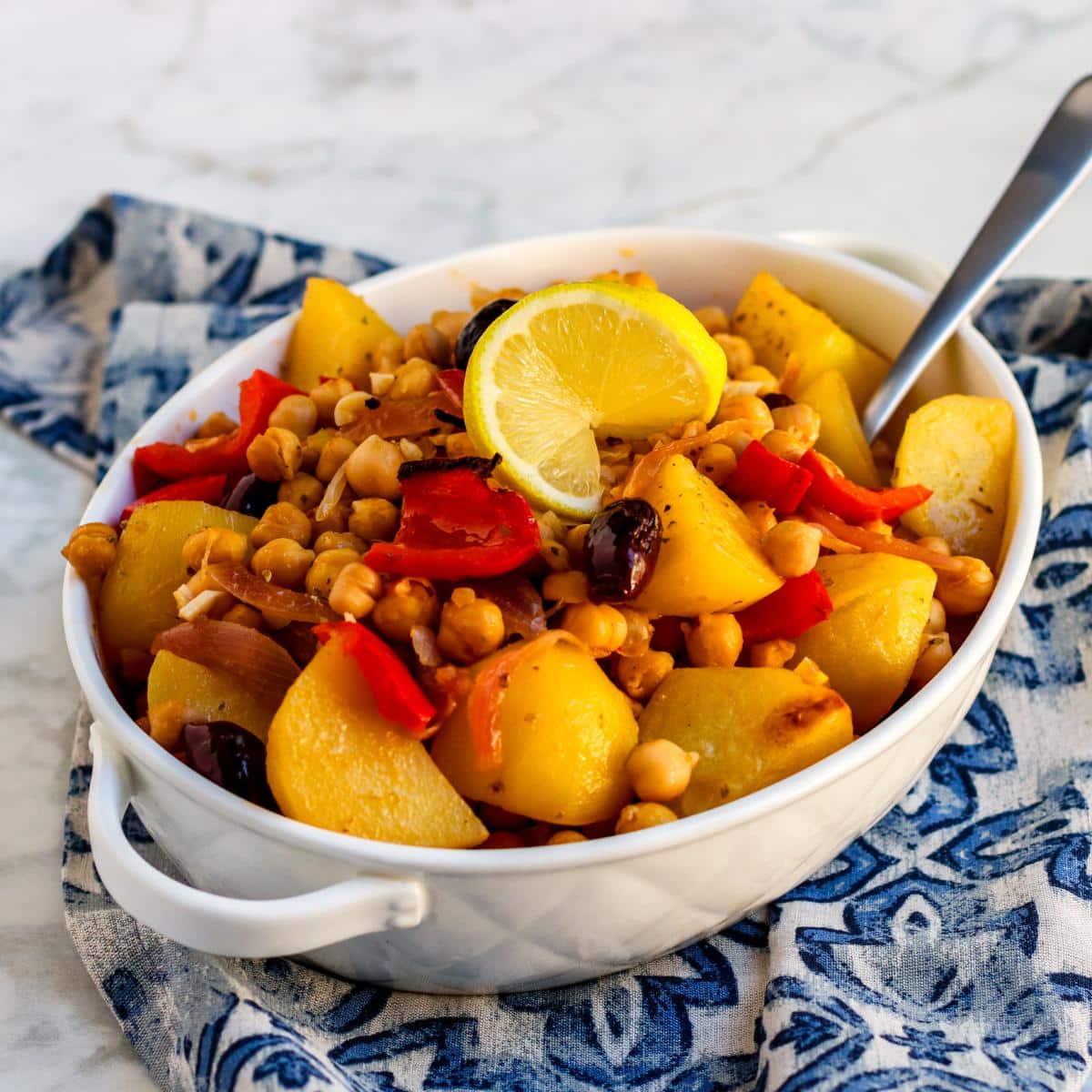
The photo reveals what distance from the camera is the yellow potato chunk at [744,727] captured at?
212cm

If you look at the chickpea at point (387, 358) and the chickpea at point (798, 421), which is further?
the chickpea at point (387, 358)

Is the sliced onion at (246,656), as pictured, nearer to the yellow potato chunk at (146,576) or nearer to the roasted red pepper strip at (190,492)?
the yellow potato chunk at (146,576)

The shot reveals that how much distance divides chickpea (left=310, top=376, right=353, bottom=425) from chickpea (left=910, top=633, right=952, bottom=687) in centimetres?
125

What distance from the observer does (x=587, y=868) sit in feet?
6.33

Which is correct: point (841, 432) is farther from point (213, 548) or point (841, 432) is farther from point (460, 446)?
point (213, 548)

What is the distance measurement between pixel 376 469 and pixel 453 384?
0.31m

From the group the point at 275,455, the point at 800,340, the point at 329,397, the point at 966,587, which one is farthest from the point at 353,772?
the point at 800,340

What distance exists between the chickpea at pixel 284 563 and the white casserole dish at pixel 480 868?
1.08ft

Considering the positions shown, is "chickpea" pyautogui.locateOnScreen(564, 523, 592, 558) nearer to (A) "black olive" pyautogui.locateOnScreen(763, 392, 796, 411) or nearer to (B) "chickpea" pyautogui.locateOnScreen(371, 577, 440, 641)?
(B) "chickpea" pyautogui.locateOnScreen(371, 577, 440, 641)

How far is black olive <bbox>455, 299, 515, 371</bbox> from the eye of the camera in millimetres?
2738

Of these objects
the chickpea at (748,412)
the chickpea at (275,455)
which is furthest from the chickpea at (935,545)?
the chickpea at (275,455)

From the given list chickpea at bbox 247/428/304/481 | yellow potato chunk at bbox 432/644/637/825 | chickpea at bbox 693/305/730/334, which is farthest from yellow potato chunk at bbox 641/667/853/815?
chickpea at bbox 693/305/730/334

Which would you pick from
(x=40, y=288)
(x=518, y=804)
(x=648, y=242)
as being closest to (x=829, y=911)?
(x=518, y=804)

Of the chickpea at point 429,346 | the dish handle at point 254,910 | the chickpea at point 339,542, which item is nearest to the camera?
the dish handle at point 254,910
